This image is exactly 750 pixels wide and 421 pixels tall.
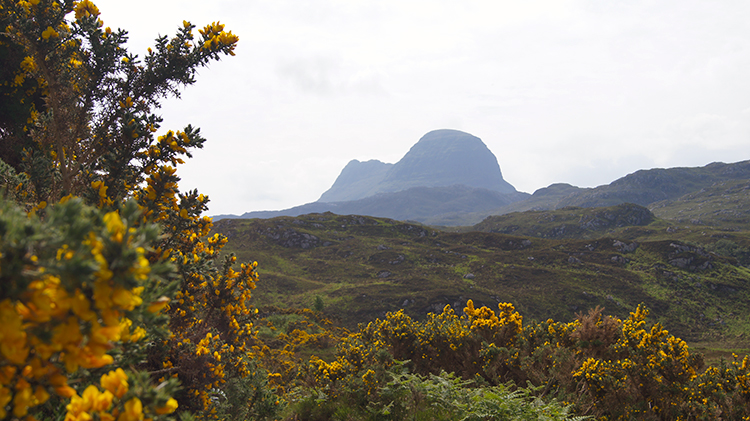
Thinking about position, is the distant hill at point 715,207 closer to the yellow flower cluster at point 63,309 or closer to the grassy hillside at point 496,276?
the grassy hillside at point 496,276

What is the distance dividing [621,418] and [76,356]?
7.80 m

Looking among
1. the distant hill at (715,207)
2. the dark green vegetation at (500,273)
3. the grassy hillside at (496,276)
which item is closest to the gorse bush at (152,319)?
the dark green vegetation at (500,273)

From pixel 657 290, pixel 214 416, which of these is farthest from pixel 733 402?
pixel 657 290

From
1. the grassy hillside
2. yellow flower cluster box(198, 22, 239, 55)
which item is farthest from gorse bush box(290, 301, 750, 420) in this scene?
the grassy hillside

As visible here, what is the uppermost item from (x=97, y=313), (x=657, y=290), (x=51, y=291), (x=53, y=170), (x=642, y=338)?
(x=53, y=170)

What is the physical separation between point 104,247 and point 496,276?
4855 centimetres

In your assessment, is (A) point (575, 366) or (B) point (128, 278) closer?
(B) point (128, 278)

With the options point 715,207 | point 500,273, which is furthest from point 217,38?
point 715,207

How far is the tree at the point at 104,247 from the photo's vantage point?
1.14 m

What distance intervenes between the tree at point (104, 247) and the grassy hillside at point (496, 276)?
89.5 feet

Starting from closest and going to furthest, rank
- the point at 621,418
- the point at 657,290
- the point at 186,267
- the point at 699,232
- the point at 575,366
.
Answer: the point at 186,267
the point at 621,418
the point at 575,366
the point at 657,290
the point at 699,232

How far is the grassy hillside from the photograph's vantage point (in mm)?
34750

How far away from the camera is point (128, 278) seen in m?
1.19

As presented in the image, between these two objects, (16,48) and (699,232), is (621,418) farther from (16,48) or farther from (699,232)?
(699,232)
